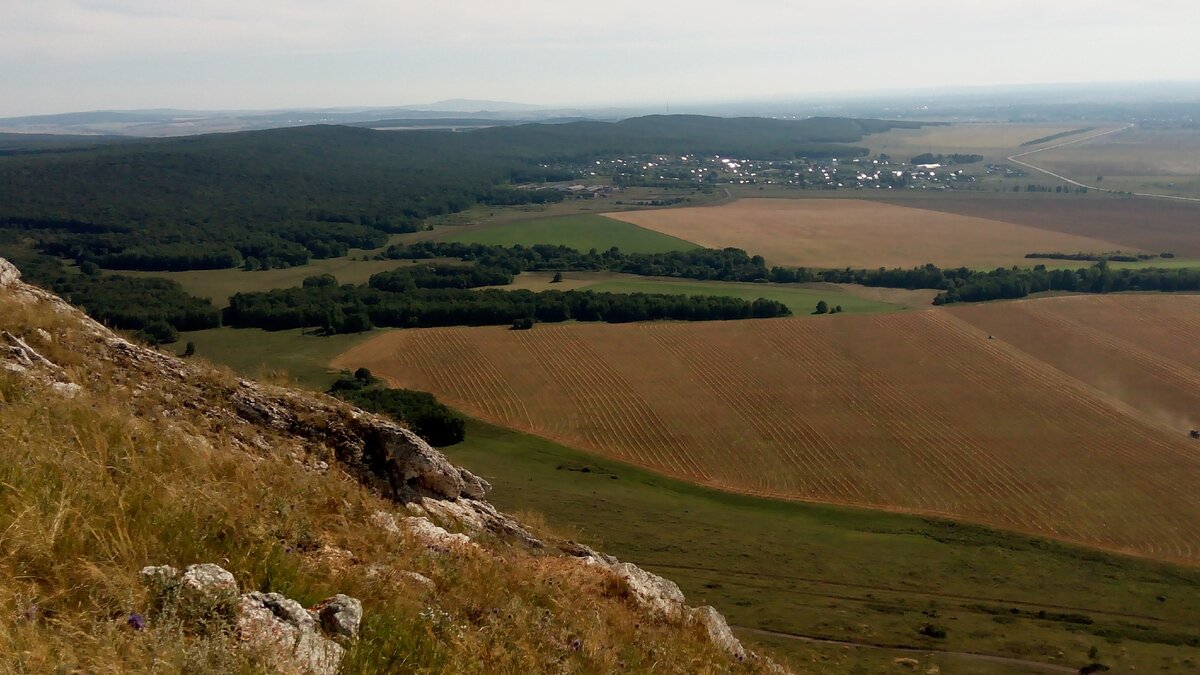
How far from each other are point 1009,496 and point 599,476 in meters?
23.0

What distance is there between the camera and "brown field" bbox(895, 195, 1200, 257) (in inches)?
4459

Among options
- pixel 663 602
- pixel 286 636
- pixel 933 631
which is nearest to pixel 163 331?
pixel 933 631

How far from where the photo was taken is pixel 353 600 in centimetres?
682

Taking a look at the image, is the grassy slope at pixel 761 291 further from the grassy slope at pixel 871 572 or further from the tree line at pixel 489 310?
the grassy slope at pixel 871 572

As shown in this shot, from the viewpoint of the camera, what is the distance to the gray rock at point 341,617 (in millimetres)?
6516

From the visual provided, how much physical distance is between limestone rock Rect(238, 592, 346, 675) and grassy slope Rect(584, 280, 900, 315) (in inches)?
3018

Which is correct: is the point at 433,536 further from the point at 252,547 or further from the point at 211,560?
the point at 211,560

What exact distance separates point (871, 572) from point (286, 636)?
3196cm

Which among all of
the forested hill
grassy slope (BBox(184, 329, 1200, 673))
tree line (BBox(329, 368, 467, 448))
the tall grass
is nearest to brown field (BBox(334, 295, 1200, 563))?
grassy slope (BBox(184, 329, 1200, 673))

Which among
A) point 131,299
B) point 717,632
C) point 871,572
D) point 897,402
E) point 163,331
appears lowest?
point 871,572

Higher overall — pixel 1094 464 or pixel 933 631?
pixel 933 631

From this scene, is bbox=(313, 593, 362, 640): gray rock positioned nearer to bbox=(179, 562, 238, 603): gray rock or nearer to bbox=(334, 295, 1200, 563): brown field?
bbox=(179, 562, 238, 603): gray rock

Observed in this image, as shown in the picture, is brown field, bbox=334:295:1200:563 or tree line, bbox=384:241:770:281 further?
tree line, bbox=384:241:770:281

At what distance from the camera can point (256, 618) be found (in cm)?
605
